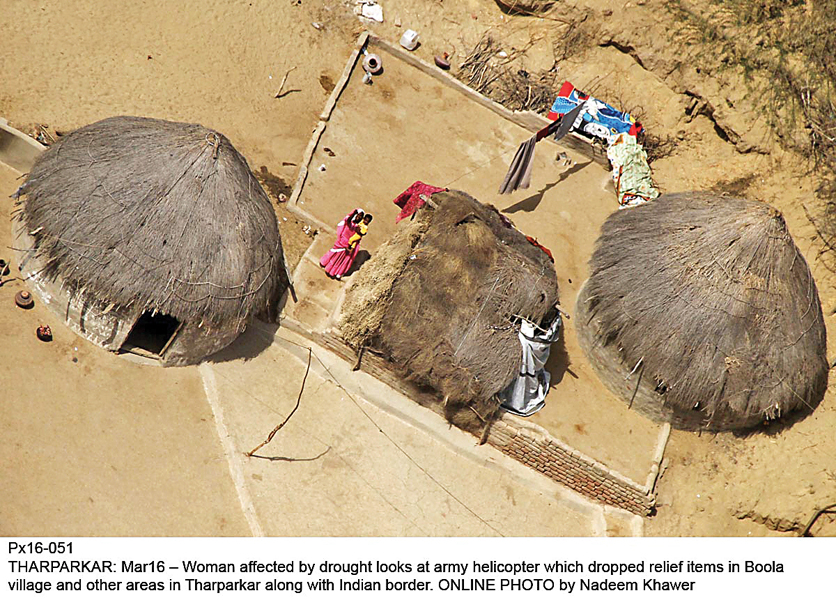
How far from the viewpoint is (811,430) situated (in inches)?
579

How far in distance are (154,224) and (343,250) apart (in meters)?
2.97

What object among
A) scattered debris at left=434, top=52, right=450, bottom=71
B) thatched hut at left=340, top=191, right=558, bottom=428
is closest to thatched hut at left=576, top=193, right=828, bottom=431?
thatched hut at left=340, top=191, right=558, bottom=428

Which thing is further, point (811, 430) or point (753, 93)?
point (753, 93)

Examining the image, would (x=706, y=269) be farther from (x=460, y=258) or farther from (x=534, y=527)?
(x=534, y=527)

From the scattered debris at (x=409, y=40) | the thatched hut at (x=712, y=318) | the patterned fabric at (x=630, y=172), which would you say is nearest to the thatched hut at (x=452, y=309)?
the thatched hut at (x=712, y=318)

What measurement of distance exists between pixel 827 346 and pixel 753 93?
489cm

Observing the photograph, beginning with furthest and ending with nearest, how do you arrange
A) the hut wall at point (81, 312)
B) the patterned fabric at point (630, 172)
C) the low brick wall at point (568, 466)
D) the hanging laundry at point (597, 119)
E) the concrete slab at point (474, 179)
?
the hanging laundry at point (597, 119), the patterned fabric at point (630, 172), the concrete slab at point (474, 179), the low brick wall at point (568, 466), the hut wall at point (81, 312)

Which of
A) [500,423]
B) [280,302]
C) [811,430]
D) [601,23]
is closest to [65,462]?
[280,302]

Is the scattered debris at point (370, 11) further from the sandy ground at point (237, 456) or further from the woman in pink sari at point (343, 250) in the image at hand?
the sandy ground at point (237, 456)

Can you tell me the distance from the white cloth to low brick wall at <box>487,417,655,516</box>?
0.33 m

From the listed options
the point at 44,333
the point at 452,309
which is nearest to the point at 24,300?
the point at 44,333

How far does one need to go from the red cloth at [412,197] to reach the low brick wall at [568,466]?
3.70 m

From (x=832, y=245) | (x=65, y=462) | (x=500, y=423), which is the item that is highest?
(x=832, y=245)

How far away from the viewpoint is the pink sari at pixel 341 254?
14.5 meters
